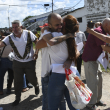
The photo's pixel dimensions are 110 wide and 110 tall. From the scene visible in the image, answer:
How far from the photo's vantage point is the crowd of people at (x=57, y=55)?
2.02 metres

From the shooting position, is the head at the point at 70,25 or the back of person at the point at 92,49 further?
the back of person at the point at 92,49

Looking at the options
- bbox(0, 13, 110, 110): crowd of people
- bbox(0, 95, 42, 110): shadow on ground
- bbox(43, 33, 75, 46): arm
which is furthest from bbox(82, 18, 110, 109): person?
bbox(0, 95, 42, 110): shadow on ground

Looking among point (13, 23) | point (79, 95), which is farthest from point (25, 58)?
point (79, 95)

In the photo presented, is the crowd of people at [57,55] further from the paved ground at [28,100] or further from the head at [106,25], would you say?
the paved ground at [28,100]

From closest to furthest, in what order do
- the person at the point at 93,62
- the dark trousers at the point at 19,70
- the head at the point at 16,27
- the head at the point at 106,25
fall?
the head at the point at 106,25
the person at the point at 93,62
the head at the point at 16,27
the dark trousers at the point at 19,70

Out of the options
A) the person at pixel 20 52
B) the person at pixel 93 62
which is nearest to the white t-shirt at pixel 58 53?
the person at pixel 93 62

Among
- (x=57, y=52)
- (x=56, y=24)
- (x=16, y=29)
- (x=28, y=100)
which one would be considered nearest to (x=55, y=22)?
(x=56, y=24)

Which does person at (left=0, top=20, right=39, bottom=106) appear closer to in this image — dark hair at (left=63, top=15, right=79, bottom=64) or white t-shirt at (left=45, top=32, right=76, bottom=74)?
white t-shirt at (left=45, top=32, right=76, bottom=74)

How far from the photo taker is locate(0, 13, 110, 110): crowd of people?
2.02 meters

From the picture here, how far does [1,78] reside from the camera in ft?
14.2

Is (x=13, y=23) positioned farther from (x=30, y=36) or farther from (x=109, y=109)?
(x=109, y=109)

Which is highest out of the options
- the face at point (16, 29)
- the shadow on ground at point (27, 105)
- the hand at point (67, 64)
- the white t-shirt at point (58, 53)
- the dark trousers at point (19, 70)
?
the face at point (16, 29)

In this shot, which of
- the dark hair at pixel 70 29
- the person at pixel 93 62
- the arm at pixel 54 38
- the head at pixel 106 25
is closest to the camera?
the arm at pixel 54 38

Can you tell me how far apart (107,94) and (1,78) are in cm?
288
